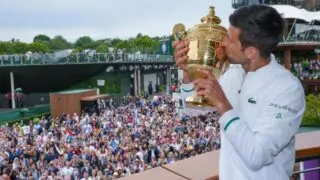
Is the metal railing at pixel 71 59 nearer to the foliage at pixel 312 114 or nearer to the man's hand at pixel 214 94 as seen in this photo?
the foliage at pixel 312 114

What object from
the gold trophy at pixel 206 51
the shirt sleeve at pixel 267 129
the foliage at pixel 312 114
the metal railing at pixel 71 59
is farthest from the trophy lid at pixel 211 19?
the metal railing at pixel 71 59

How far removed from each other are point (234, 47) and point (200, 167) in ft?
2.63

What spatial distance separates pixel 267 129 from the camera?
Result: 1.53 meters

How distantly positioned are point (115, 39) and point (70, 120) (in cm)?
5998

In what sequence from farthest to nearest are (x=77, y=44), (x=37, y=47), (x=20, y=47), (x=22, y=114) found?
(x=77, y=44)
(x=37, y=47)
(x=20, y=47)
(x=22, y=114)

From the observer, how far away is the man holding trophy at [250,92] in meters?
1.53

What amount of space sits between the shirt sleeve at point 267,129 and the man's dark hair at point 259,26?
7.4 inches

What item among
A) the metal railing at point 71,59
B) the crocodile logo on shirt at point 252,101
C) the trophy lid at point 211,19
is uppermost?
the trophy lid at point 211,19

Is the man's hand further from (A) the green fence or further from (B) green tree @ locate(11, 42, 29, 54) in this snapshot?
(B) green tree @ locate(11, 42, 29, 54)

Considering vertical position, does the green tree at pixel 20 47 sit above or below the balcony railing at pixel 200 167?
above

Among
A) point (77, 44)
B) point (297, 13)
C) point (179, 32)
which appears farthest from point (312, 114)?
point (77, 44)

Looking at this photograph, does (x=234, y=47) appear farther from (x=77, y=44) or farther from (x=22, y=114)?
(x=77, y=44)

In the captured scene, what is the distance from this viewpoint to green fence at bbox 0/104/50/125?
987 inches

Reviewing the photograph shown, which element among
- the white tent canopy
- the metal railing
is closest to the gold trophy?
the metal railing
